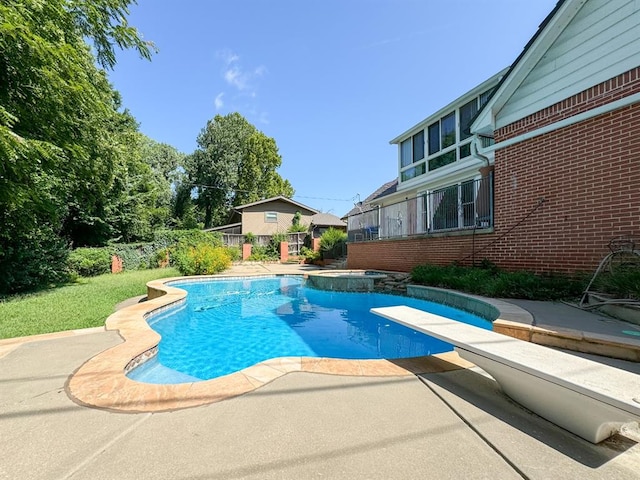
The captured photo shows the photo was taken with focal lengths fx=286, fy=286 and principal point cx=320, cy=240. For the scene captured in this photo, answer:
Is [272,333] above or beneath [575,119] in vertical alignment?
beneath

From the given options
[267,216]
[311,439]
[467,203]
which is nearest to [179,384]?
[311,439]

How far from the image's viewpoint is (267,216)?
1036 inches

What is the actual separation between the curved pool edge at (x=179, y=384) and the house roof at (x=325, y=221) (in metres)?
22.2

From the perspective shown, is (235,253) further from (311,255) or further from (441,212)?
(441,212)

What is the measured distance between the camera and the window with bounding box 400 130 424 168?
13194mm

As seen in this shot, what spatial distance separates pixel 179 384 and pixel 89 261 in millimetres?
15356

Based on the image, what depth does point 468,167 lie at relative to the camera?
10.3 meters

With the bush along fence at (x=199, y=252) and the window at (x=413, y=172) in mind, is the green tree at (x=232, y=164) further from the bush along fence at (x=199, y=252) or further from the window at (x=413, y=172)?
the window at (x=413, y=172)

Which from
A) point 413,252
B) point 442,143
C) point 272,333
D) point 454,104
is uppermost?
point 454,104

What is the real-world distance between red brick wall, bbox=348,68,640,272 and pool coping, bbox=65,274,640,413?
2.29m

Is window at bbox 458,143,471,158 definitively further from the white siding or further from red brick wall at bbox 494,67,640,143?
the white siding

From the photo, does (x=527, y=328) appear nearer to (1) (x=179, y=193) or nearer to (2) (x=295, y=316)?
(2) (x=295, y=316)

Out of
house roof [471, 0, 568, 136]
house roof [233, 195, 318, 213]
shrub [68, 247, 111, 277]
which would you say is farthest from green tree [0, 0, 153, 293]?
house roof [233, 195, 318, 213]

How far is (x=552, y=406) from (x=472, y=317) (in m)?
4.28
